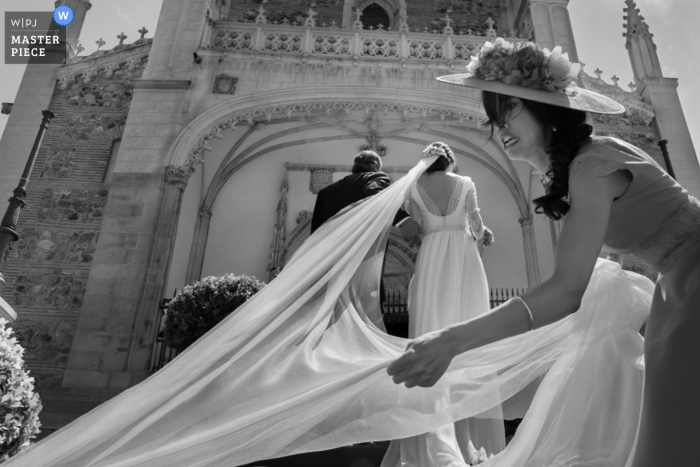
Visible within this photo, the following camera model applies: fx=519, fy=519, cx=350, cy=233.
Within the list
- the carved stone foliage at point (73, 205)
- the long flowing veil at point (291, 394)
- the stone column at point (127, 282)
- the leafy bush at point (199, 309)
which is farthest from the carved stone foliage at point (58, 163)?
the long flowing veil at point (291, 394)

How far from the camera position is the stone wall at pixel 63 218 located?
888 centimetres

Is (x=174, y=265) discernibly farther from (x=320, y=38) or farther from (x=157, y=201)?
(x=320, y=38)

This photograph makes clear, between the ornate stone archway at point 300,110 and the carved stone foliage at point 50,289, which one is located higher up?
the ornate stone archway at point 300,110

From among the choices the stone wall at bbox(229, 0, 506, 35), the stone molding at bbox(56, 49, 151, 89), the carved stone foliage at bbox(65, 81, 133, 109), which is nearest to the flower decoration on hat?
the carved stone foliage at bbox(65, 81, 133, 109)

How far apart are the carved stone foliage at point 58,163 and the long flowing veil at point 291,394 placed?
32.4 ft

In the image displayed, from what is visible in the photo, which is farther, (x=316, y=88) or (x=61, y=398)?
(x=316, y=88)

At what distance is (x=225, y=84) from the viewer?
34.7 feet

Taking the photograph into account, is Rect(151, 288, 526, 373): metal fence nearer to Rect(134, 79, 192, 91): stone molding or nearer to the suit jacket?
the suit jacket

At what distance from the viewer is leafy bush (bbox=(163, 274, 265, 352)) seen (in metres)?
6.36

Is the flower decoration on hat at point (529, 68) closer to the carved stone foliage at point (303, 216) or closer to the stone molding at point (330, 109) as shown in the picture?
the stone molding at point (330, 109)

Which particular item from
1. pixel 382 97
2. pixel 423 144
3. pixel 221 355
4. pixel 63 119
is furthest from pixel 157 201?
pixel 221 355

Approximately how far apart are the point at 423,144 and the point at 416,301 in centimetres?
962

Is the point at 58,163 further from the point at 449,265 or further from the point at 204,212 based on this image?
the point at 449,265

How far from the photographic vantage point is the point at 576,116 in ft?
5.20
